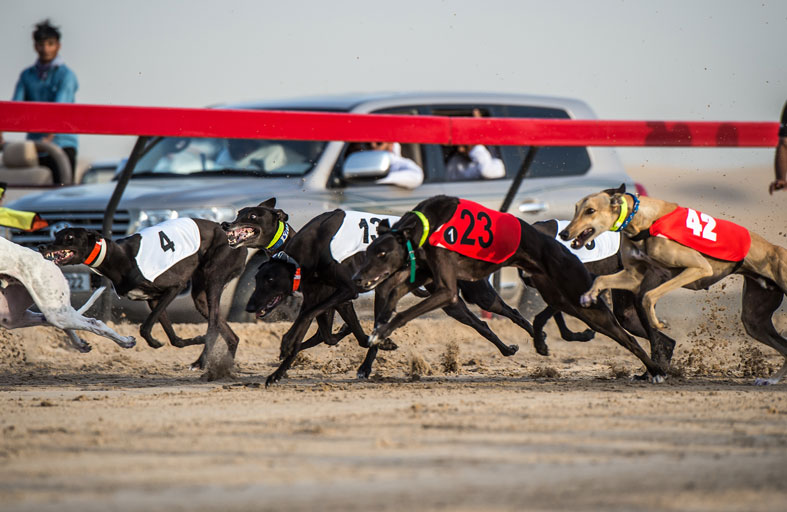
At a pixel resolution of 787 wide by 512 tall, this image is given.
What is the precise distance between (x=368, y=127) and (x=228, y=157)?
4.14 feet

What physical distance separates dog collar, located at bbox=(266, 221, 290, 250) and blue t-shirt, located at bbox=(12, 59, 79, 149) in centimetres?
410

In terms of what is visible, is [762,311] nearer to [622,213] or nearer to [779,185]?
[622,213]

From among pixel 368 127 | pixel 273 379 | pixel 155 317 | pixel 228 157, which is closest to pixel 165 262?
pixel 155 317

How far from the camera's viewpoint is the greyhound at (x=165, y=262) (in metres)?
6.79

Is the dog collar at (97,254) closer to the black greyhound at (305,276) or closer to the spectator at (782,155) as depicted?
the black greyhound at (305,276)

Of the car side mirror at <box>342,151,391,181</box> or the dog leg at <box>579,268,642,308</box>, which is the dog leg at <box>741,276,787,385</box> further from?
the car side mirror at <box>342,151,391,181</box>

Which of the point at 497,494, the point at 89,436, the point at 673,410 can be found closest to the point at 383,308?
the point at 673,410

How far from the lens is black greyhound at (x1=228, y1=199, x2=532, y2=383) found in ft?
21.3

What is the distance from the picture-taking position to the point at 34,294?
21.4 feet

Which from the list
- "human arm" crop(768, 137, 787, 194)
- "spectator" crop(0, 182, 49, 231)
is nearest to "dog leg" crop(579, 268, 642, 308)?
"human arm" crop(768, 137, 787, 194)

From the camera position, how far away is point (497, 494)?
3320 mm

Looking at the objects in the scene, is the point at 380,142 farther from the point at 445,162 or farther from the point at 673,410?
the point at 673,410

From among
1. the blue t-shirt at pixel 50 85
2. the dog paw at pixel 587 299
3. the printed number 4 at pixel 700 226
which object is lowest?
the dog paw at pixel 587 299

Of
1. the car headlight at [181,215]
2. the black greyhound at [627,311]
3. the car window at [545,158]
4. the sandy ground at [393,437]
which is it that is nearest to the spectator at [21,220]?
the sandy ground at [393,437]
